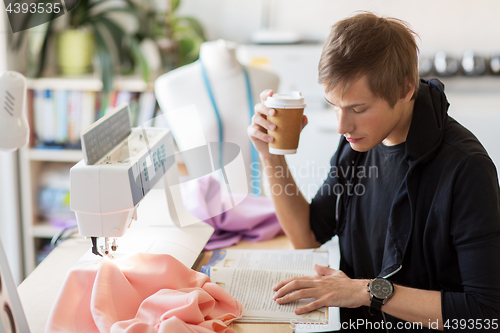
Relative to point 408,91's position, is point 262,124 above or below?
below

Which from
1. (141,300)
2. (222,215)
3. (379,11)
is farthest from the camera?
(379,11)

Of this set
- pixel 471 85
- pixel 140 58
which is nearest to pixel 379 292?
pixel 140 58

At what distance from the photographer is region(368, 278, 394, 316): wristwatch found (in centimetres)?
114

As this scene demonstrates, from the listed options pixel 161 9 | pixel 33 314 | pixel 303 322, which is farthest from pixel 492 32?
pixel 33 314

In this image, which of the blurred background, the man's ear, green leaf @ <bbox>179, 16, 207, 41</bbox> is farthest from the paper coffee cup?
green leaf @ <bbox>179, 16, 207, 41</bbox>

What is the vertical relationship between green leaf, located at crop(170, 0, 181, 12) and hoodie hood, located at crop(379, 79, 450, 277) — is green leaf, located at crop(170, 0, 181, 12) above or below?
above

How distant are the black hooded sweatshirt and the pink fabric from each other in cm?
50

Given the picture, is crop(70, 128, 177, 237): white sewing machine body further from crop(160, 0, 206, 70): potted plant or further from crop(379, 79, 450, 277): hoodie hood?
crop(160, 0, 206, 70): potted plant

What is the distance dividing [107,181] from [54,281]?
41 centimetres

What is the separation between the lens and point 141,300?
3.58 ft

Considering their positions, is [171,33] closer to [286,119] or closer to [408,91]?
[286,119]

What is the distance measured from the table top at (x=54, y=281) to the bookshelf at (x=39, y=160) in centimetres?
139

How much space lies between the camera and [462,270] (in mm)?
1120

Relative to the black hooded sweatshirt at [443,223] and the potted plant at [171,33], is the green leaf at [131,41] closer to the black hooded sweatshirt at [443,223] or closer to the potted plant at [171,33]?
the potted plant at [171,33]
